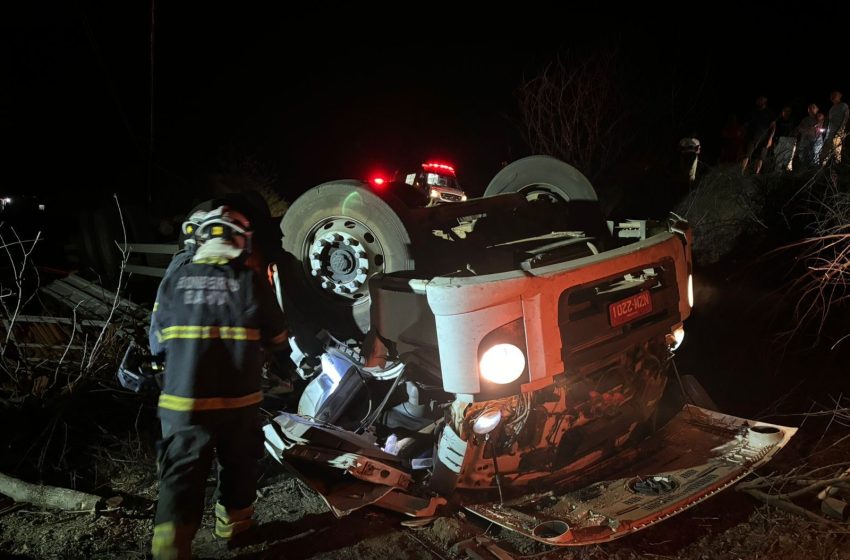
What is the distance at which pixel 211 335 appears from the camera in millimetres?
2844

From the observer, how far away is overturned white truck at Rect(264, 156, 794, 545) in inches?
105

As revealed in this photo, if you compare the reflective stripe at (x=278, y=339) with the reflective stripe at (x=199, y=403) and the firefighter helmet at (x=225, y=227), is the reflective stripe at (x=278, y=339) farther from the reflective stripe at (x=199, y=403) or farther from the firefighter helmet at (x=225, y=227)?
the firefighter helmet at (x=225, y=227)

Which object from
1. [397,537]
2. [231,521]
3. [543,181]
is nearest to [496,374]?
[397,537]

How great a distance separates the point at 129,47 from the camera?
15.8 m

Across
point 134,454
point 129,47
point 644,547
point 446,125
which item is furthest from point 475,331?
point 446,125

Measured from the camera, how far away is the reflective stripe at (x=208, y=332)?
2.83 m

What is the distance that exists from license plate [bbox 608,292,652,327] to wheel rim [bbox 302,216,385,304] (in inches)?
54.2

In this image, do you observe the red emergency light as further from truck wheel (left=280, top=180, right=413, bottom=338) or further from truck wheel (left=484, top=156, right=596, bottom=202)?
truck wheel (left=280, top=180, right=413, bottom=338)

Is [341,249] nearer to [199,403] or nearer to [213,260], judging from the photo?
[213,260]

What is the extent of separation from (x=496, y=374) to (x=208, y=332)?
141cm

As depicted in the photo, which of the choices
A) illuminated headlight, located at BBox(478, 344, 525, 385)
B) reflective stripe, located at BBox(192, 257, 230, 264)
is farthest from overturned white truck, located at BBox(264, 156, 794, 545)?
reflective stripe, located at BBox(192, 257, 230, 264)

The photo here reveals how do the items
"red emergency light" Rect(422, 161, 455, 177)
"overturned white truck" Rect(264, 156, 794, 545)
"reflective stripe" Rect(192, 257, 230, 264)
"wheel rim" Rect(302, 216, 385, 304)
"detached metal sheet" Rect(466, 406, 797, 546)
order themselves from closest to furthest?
"detached metal sheet" Rect(466, 406, 797, 546), "overturned white truck" Rect(264, 156, 794, 545), "reflective stripe" Rect(192, 257, 230, 264), "wheel rim" Rect(302, 216, 385, 304), "red emergency light" Rect(422, 161, 455, 177)

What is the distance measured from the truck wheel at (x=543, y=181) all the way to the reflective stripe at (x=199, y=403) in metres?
2.52

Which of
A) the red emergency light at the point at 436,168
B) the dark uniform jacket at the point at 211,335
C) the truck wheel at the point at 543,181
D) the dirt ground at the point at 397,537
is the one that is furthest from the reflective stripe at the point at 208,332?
the red emergency light at the point at 436,168
